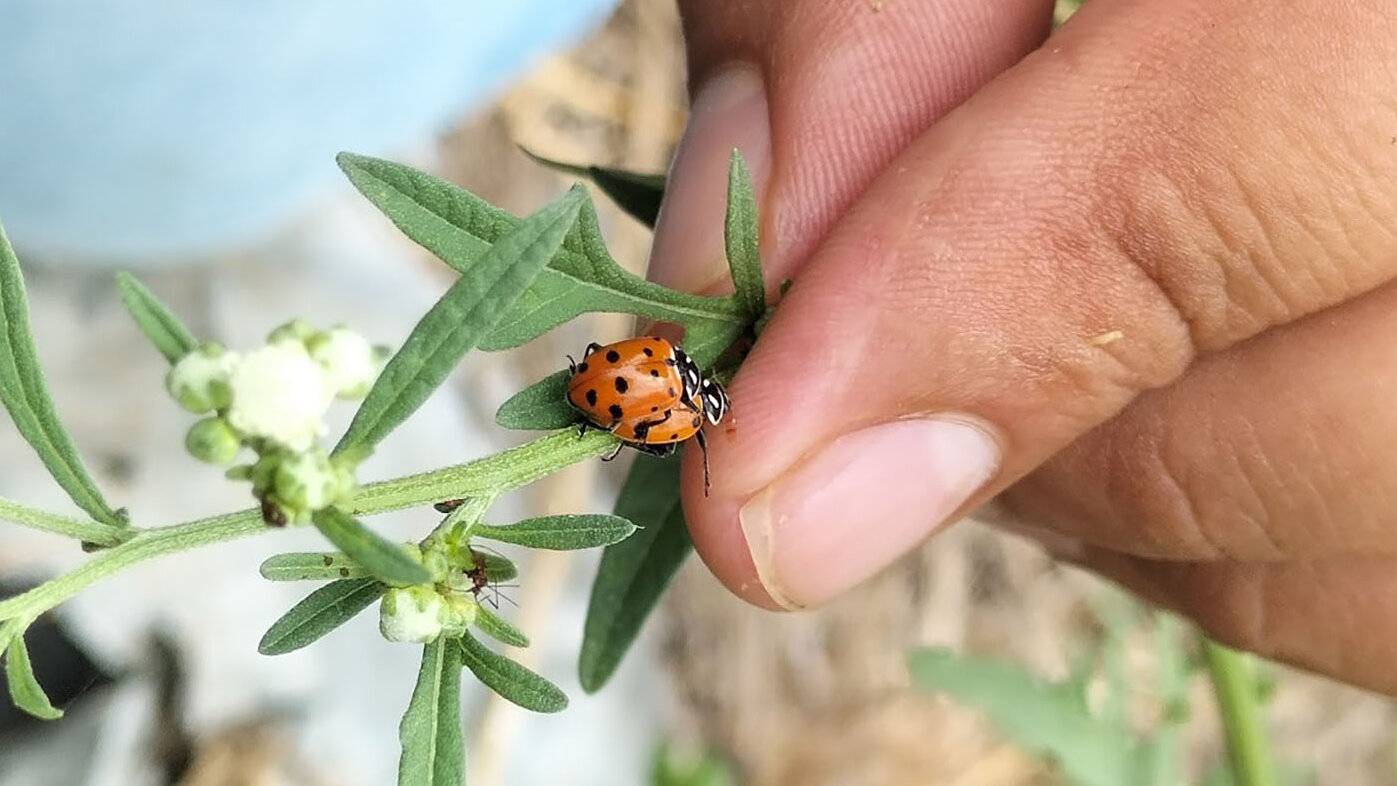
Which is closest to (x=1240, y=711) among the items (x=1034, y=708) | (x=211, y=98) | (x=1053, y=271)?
(x=1034, y=708)

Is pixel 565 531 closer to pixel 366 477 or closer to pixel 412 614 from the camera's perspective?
pixel 412 614

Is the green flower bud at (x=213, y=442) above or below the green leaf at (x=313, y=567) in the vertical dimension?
above

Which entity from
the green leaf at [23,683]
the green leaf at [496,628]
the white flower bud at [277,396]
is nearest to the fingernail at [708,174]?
the green leaf at [496,628]

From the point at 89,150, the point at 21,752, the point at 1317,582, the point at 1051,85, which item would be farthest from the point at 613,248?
the point at 1051,85

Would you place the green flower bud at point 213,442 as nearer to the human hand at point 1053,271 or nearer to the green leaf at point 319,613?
the green leaf at point 319,613

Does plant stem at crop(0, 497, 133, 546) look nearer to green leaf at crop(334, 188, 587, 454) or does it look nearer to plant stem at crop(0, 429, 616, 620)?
plant stem at crop(0, 429, 616, 620)

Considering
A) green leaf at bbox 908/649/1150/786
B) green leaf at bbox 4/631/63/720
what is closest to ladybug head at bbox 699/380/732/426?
green leaf at bbox 4/631/63/720

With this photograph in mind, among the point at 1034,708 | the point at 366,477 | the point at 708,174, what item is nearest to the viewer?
the point at 708,174
